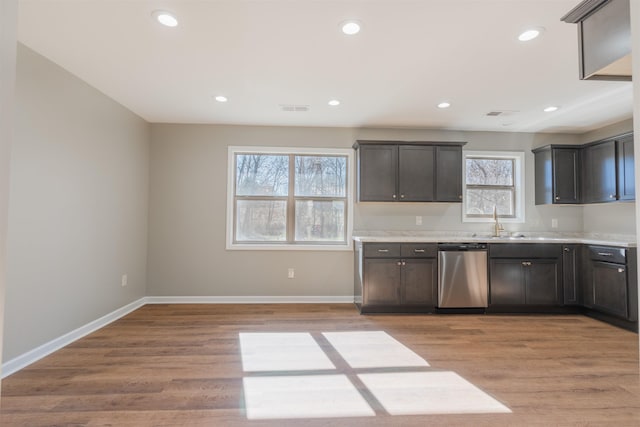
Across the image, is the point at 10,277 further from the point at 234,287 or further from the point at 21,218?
the point at 234,287

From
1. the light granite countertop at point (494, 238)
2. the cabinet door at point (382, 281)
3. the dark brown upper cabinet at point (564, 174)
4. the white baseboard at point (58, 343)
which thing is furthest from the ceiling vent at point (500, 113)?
the white baseboard at point (58, 343)

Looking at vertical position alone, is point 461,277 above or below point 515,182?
below

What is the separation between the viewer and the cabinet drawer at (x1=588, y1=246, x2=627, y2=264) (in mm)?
3482

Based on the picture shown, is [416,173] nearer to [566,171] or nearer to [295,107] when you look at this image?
[295,107]

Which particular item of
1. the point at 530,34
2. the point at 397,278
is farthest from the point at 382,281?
the point at 530,34

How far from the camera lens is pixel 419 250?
399 cm

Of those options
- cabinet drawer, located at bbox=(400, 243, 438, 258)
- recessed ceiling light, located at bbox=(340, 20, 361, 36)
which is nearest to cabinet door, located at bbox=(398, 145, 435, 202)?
cabinet drawer, located at bbox=(400, 243, 438, 258)

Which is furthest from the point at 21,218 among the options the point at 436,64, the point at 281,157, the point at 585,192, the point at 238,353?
the point at 585,192

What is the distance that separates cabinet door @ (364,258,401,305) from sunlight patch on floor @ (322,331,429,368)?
676 mm

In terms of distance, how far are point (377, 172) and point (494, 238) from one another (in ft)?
5.41

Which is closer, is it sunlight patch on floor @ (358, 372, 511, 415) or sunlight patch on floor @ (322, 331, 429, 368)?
sunlight patch on floor @ (358, 372, 511, 415)

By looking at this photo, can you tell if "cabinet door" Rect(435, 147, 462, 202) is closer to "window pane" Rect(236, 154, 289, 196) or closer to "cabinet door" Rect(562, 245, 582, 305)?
"cabinet door" Rect(562, 245, 582, 305)

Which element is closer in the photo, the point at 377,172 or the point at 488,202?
the point at 377,172

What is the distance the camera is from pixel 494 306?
401cm
